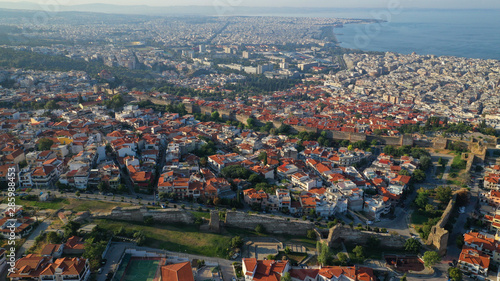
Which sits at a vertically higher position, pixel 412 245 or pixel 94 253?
pixel 94 253

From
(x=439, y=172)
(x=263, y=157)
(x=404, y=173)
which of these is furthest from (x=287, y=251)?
(x=439, y=172)

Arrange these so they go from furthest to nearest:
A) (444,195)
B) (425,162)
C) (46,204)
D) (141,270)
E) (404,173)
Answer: (425,162) < (404,173) < (444,195) < (46,204) < (141,270)

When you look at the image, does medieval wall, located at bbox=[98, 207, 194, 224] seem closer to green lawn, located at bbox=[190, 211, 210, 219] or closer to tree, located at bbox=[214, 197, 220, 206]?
green lawn, located at bbox=[190, 211, 210, 219]

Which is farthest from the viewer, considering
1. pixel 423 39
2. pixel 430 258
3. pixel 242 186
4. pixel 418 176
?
pixel 423 39

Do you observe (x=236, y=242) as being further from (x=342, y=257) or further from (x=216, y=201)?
(x=342, y=257)

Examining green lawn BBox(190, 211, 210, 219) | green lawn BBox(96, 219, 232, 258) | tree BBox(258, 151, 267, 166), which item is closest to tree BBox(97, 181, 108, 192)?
green lawn BBox(96, 219, 232, 258)

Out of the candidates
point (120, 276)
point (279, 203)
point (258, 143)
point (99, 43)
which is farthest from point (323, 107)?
point (99, 43)

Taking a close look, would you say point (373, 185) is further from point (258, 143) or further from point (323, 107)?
point (323, 107)
